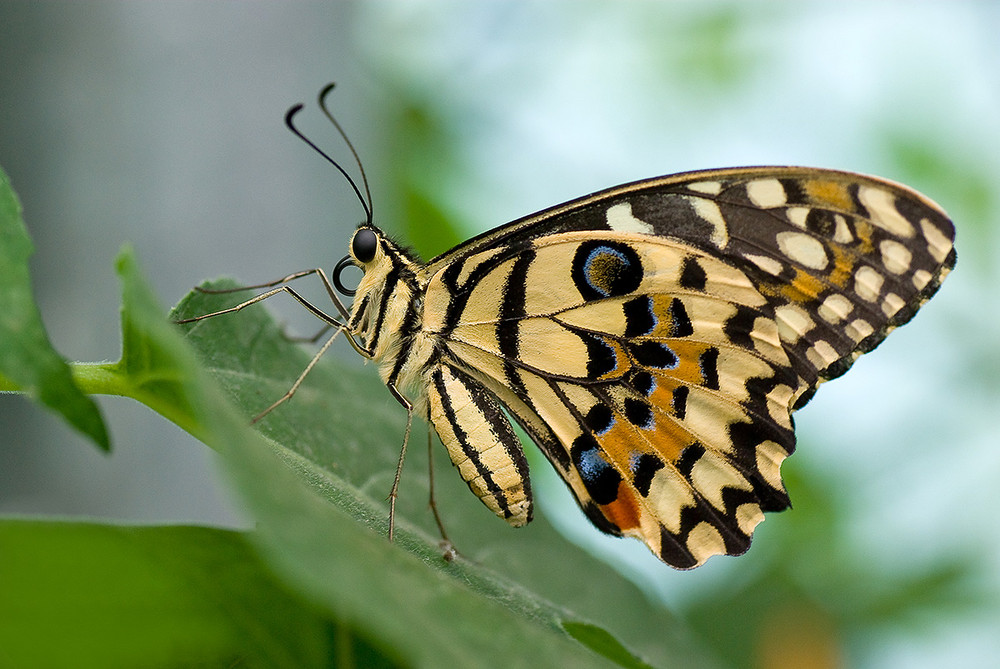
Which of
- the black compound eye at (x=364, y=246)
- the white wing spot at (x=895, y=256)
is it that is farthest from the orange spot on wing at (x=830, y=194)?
the black compound eye at (x=364, y=246)

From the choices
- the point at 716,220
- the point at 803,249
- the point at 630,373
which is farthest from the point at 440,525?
the point at 803,249

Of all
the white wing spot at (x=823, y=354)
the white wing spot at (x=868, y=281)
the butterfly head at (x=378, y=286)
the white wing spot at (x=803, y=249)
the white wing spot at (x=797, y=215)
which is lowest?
the white wing spot at (x=823, y=354)

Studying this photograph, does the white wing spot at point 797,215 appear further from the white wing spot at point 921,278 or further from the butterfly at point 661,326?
the white wing spot at point 921,278

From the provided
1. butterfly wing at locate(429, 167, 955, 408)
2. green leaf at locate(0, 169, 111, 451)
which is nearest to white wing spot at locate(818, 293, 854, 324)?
butterfly wing at locate(429, 167, 955, 408)

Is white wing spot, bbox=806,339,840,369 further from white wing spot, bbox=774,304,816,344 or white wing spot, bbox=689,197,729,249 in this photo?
white wing spot, bbox=689,197,729,249

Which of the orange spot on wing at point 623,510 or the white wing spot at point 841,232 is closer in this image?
the white wing spot at point 841,232

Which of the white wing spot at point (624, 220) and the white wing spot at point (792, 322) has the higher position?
the white wing spot at point (624, 220)

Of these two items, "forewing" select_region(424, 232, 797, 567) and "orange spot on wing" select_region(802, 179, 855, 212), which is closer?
"orange spot on wing" select_region(802, 179, 855, 212)
